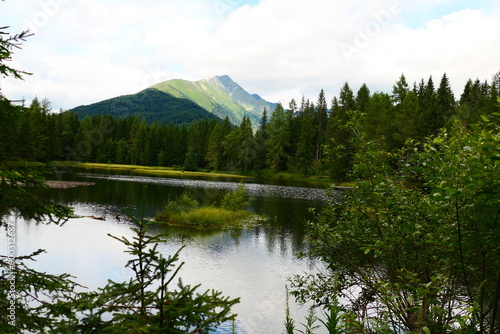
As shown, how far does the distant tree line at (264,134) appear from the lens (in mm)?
64625

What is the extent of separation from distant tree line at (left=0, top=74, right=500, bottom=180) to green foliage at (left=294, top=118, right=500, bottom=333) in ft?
171

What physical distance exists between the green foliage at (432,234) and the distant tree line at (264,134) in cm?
5215

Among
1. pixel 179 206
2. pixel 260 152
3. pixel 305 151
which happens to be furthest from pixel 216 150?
pixel 179 206

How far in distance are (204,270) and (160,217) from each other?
1202 cm

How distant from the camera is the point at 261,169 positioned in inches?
3812

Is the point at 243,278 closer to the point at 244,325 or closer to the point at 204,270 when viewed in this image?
the point at 204,270

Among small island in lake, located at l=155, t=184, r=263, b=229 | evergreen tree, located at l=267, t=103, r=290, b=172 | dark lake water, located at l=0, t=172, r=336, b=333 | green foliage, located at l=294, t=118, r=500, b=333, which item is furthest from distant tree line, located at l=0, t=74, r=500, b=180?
green foliage, located at l=294, t=118, r=500, b=333

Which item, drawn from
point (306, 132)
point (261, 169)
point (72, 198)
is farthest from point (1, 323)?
point (261, 169)

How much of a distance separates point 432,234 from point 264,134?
9671cm

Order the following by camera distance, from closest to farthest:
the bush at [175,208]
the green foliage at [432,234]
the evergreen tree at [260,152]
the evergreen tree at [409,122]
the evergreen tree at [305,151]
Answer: the green foliage at [432,234] < the bush at [175,208] < the evergreen tree at [409,122] < the evergreen tree at [305,151] < the evergreen tree at [260,152]

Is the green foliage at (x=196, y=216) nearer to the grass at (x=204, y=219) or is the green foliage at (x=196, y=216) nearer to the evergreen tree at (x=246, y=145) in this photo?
the grass at (x=204, y=219)

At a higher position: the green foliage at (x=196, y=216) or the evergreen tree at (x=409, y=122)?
the evergreen tree at (x=409, y=122)

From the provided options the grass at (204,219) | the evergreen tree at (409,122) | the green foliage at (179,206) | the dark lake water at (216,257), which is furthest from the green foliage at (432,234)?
the evergreen tree at (409,122)

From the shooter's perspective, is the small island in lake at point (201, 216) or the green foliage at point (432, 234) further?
the small island in lake at point (201, 216)
